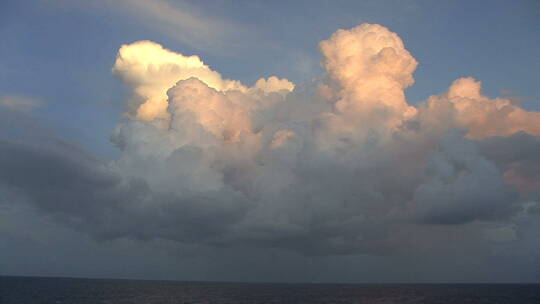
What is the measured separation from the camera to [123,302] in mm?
162125

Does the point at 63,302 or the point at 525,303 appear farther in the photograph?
the point at 525,303

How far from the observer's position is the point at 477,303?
18800 cm

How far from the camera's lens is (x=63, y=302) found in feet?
504

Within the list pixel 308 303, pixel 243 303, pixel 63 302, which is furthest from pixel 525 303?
pixel 63 302

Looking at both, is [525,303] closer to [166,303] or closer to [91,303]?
[166,303]

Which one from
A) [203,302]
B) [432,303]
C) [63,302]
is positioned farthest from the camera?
[432,303]

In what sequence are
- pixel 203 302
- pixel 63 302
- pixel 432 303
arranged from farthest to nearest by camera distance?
pixel 432 303 < pixel 203 302 < pixel 63 302

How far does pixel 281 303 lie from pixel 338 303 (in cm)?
2331

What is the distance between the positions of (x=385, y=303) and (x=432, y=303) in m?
22.3

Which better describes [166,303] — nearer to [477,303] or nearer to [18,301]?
[18,301]

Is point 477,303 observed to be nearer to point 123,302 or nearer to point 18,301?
point 123,302

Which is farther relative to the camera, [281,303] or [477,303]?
[477,303]

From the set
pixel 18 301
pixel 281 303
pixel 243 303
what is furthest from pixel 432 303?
pixel 18 301

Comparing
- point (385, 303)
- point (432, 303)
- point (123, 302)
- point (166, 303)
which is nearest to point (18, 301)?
point (123, 302)
